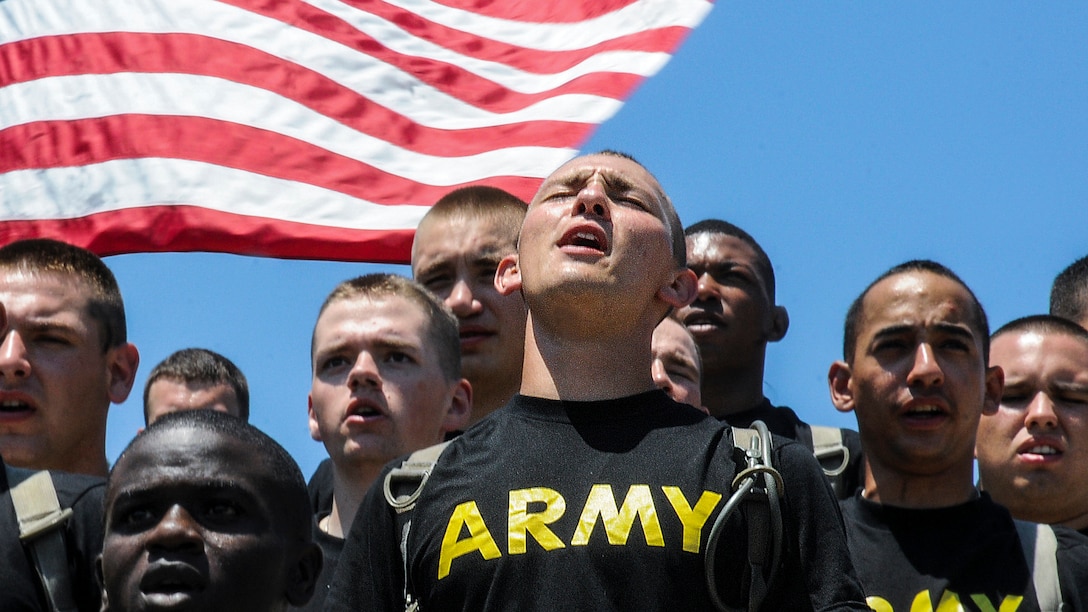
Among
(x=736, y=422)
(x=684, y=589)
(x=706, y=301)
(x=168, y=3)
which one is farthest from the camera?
(x=168, y=3)

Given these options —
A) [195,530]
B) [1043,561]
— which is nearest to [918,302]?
[1043,561]

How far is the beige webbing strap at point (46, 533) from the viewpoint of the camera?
15.6ft

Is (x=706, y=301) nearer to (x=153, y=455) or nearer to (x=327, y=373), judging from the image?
(x=327, y=373)

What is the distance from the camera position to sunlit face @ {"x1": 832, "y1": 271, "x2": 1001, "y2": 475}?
6.19m

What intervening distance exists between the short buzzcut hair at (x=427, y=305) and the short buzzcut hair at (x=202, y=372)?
1257mm

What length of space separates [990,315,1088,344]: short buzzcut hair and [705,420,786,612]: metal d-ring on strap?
3331 millimetres

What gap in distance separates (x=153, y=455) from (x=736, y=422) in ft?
11.1

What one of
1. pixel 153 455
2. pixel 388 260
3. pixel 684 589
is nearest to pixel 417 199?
pixel 388 260

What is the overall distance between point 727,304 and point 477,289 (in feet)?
4.73

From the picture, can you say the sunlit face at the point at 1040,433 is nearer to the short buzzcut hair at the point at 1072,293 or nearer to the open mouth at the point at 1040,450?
the open mouth at the point at 1040,450

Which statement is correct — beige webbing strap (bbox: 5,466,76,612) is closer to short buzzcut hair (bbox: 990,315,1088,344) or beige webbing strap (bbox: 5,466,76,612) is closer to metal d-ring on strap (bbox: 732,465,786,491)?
metal d-ring on strap (bbox: 732,465,786,491)

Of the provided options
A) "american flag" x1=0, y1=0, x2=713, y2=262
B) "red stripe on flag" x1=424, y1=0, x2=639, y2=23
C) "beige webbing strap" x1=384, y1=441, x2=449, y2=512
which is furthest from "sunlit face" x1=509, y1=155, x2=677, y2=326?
"red stripe on flag" x1=424, y1=0, x2=639, y2=23

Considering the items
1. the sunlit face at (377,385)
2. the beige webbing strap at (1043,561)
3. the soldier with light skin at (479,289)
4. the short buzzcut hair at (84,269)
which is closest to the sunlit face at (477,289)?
Answer: the soldier with light skin at (479,289)

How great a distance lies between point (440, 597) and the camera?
4.26 meters
